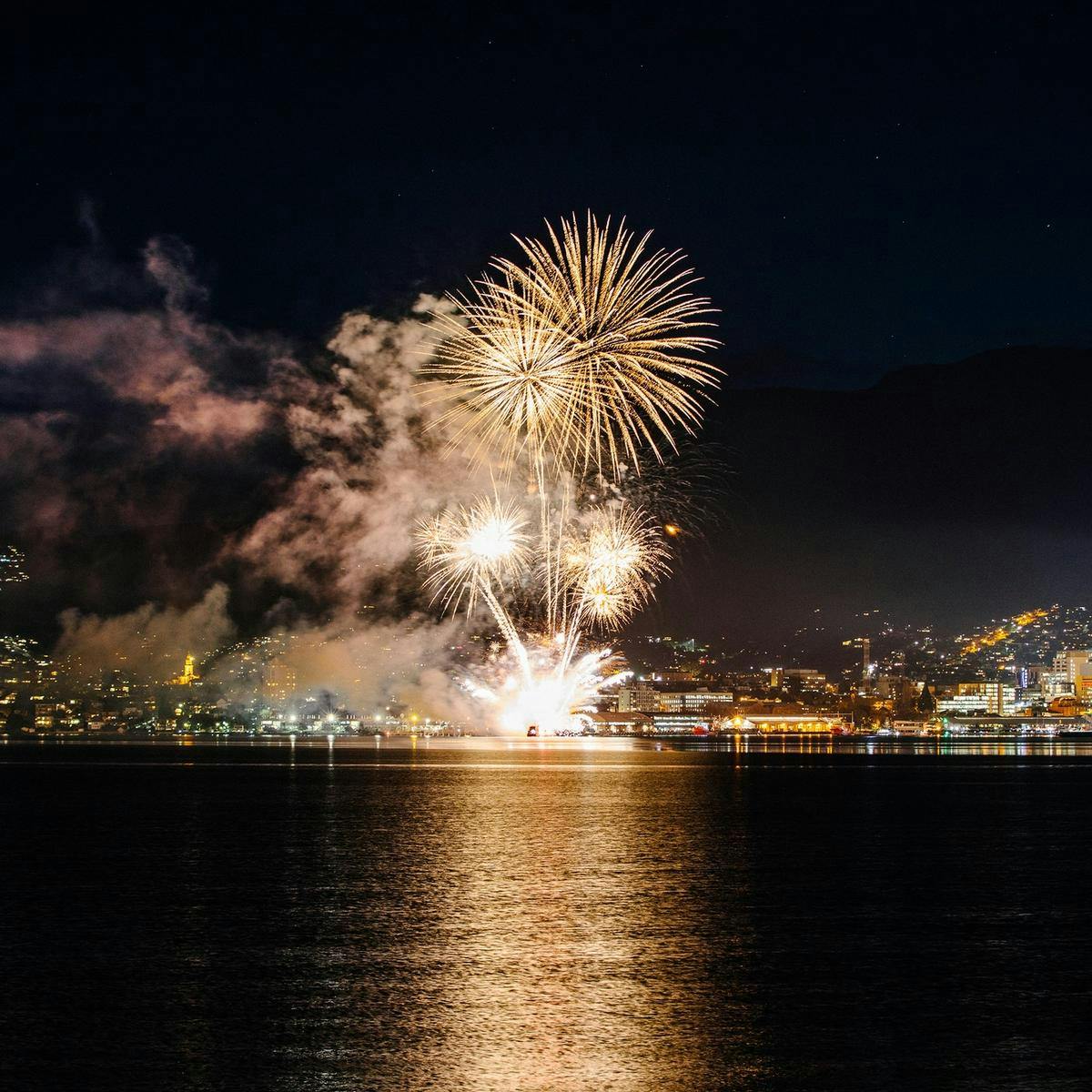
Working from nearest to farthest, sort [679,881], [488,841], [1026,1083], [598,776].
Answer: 1. [1026,1083]
2. [679,881]
3. [488,841]
4. [598,776]

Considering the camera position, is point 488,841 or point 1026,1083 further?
point 488,841

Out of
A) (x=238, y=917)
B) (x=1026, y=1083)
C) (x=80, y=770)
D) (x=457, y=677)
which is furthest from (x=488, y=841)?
(x=457, y=677)

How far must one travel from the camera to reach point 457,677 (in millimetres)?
117062

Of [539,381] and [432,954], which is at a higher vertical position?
[539,381]

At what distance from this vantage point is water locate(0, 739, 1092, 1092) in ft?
32.8

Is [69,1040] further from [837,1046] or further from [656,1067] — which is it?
[837,1046]

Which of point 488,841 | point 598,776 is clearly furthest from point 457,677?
point 488,841

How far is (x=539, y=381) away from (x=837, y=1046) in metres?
36.8

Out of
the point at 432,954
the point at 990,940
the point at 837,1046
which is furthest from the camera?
the point at 990,940

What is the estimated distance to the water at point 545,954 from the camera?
32.8 feet

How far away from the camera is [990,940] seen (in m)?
16.2

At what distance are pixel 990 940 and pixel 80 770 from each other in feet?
249

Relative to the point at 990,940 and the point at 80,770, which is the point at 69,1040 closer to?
the point at 990,940

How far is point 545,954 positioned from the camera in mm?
14805
